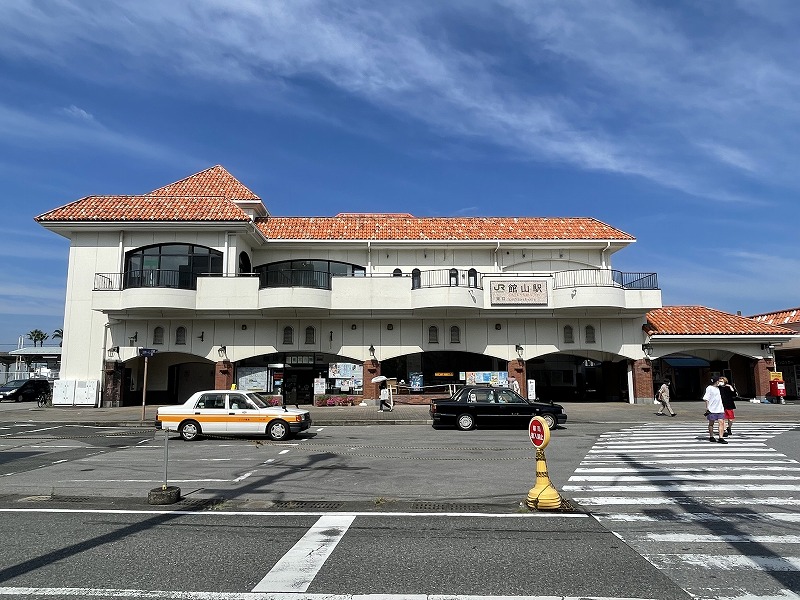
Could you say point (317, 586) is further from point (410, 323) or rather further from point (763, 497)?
point (410, 323)

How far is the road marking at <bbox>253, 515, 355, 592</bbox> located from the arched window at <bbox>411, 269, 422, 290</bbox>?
859 inches

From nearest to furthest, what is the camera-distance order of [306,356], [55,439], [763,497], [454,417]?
[763,497] < [55,439] < [454,417] < [306,356]

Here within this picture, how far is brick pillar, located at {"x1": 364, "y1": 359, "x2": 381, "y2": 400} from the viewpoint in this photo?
28.4 metres

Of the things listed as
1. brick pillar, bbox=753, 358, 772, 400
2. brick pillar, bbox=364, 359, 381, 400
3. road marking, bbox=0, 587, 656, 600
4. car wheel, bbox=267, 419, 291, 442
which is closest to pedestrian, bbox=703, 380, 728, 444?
car wheel, bbox=267, 419, 291, 442

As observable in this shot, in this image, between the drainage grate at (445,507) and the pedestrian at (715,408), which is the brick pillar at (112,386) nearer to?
the drainage grate at (445,507)

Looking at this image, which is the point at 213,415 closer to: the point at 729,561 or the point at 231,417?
the point at 231,417

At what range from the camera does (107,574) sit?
5.23 meters

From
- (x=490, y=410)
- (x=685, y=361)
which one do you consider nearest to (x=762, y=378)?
(x=685, y=361)

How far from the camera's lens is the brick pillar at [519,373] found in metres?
28.9

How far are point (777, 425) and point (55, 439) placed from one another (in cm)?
2394

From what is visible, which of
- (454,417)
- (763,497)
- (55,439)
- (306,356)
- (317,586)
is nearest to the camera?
(317,586)

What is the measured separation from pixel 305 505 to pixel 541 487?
338 centimetres

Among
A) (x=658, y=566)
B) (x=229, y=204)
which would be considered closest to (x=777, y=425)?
(x=658, y=566)

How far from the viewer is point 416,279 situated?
2956cm
